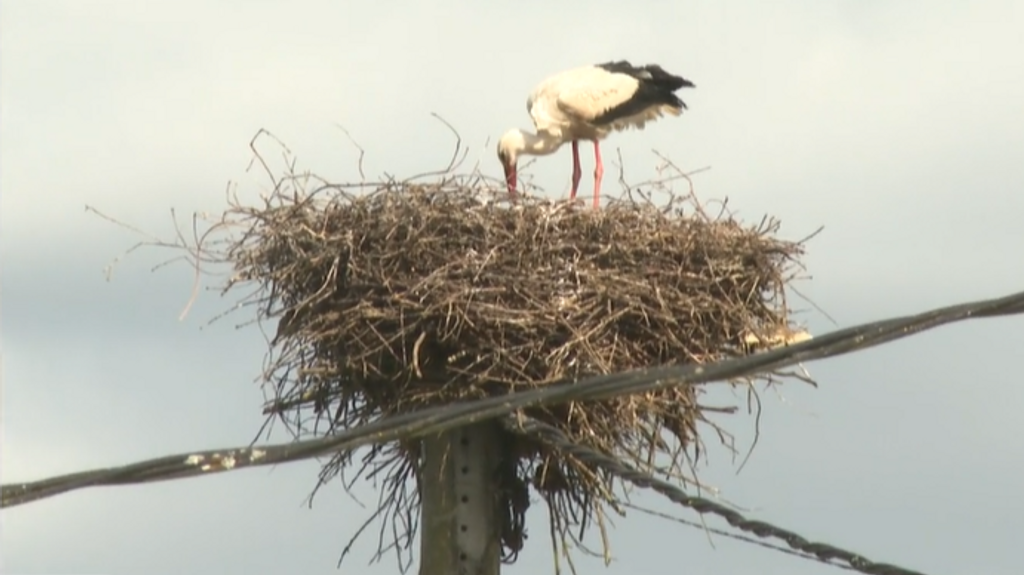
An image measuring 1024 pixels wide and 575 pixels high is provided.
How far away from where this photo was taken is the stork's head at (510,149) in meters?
9.22

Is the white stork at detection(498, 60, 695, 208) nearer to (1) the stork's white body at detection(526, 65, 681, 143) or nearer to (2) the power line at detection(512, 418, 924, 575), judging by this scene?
(1) the stork's white body at detection(526, 65, 681, 143)

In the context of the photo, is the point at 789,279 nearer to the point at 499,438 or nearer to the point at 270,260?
the point at 499,438

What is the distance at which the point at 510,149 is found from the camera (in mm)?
9234

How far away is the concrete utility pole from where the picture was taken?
6.51 meters

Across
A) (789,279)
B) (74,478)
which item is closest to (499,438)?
(789,279)

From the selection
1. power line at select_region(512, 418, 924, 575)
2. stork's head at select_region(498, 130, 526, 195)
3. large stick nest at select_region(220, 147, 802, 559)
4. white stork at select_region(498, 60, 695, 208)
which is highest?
white stork at select_region(498, 60, 695, 208)

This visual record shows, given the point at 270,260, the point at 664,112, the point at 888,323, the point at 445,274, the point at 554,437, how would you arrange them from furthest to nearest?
1. the point at 664,112
2. the point at 270,260
3. the point at 445,274
4. the point at 554,437
5. the point at 888,323

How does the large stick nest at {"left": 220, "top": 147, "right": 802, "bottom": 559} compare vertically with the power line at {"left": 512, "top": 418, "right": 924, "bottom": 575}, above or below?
above

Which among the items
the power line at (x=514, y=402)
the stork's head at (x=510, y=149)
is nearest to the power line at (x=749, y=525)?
the power line at (x=514, y=402)

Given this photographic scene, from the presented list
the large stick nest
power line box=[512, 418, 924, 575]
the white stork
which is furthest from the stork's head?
power line box=[512, 418, 924, 575]

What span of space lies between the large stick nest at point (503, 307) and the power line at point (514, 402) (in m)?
1.75

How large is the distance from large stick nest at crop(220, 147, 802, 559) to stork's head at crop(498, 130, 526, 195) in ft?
6.91

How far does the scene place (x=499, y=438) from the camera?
6754mm

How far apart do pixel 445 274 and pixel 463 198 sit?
403 millimetres
